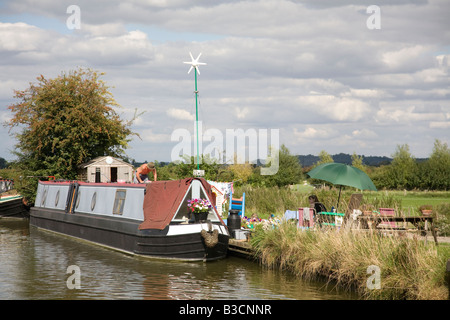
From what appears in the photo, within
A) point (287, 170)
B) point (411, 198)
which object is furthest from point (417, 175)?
point (411, 198)

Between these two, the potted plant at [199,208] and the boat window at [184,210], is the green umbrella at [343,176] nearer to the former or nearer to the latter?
the potted plant at [199,208]

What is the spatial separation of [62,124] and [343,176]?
68.0ft

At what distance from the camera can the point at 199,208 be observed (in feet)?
50.0

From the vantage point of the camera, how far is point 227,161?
30.4 metres

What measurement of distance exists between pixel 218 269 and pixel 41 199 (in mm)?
15181

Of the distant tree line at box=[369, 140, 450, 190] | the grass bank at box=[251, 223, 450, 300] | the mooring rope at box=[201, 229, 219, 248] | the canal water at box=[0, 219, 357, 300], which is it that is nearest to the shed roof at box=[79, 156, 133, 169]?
the canal water at box=[0, 219, 357, 300]

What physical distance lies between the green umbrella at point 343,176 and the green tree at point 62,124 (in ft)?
62.9

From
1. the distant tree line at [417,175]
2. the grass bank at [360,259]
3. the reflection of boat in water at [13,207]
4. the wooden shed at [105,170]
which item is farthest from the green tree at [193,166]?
the distant tree line at [417,175]

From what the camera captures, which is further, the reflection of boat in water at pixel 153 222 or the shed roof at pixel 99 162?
the shed roof at pixel 99 162

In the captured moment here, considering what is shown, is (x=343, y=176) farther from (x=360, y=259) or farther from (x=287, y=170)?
(x=287, y=170)

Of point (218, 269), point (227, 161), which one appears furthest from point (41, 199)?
point (218, 269)

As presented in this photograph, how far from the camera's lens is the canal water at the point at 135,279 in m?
11.2
